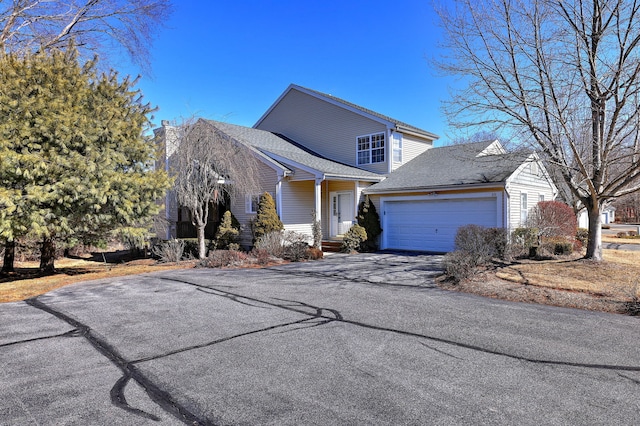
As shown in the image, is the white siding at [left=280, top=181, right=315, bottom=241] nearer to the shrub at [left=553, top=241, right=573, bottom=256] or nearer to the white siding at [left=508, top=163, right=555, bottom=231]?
the white siding at [left=508, top=163, right=555, bottom=231]

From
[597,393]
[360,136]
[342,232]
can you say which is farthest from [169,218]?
[597,393]

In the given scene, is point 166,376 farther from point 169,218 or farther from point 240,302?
point 169,218

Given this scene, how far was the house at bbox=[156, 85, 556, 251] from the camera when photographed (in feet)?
49.8

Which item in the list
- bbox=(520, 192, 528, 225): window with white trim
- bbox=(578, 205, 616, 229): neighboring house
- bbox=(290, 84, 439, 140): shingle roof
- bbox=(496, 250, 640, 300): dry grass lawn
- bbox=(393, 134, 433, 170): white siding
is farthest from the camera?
bbox=(578, 205, 616, 229): neighboring house

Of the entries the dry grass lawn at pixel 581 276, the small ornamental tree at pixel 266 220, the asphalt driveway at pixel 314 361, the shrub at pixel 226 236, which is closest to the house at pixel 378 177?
the small ornamental tree at pixel 266 220

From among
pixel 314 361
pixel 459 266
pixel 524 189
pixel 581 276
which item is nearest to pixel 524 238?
pixel 524 189

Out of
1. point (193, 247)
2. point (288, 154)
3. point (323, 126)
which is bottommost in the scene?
point (193, 247)

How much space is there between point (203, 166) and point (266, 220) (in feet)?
10.6

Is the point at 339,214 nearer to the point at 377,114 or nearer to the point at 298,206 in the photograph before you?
Answer: the point at 298,206

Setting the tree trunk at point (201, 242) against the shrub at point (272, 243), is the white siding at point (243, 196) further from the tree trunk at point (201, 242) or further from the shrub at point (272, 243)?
the tree trunk at point (201, 242)

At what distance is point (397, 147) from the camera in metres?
19.4

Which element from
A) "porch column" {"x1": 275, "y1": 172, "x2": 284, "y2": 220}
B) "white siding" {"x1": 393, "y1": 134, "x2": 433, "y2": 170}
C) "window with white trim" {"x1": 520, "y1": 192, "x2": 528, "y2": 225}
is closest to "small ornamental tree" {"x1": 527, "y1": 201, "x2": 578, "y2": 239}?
"window with white trim" {"x1": 520, "y1": 192, "x2": 528, "y2": 225}

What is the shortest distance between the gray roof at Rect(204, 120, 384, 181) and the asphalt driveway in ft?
31.9

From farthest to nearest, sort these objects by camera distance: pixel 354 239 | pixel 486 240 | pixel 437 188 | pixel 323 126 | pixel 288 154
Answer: pixel 323 126 → pixel 288 154 → pixel 354 239 → pixel 437 188 → pixel 486 240
